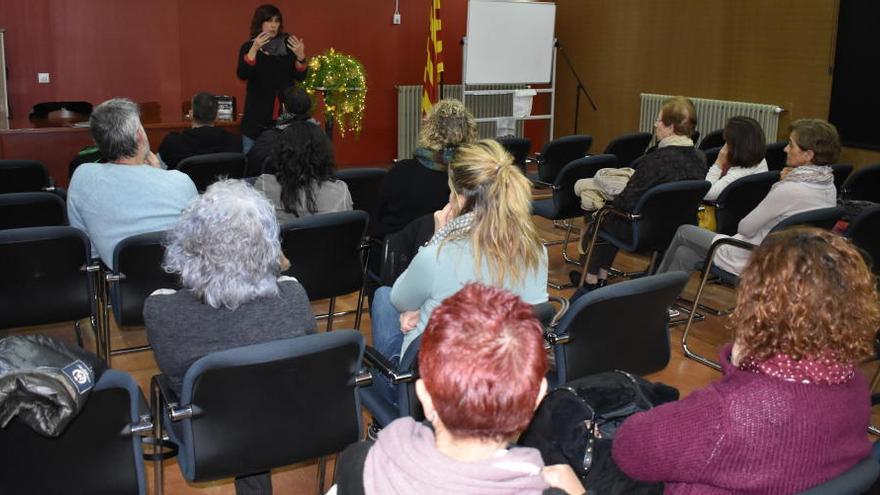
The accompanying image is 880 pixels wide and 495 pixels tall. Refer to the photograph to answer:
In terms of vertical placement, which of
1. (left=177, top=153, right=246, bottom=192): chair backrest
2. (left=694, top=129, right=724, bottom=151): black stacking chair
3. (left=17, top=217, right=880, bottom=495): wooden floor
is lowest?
(left=17, top=217, right=880, bottom=495): wooden floor

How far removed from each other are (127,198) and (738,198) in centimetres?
315

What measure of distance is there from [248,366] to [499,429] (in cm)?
100

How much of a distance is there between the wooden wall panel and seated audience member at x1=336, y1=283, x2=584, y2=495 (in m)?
6.96

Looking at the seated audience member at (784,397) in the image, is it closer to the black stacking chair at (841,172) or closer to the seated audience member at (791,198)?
the seated audience member at (791,198)

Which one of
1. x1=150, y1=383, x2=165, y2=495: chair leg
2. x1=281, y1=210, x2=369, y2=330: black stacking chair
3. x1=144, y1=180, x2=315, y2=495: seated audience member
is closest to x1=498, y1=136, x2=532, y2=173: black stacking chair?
x1=281, y1=210, x2=369, y2=330: black stacking chair

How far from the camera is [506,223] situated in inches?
102

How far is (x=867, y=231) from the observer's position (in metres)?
3.82

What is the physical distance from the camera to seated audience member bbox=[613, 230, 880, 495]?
1.69 meters

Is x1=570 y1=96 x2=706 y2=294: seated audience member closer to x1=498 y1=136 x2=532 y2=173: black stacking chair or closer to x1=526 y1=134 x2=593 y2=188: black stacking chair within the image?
x1=526 y1=134 x2=593 y2=188: black stacking chair

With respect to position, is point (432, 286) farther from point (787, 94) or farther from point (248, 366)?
point (787, 94)

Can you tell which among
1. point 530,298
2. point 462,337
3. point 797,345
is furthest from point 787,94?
point 462,337

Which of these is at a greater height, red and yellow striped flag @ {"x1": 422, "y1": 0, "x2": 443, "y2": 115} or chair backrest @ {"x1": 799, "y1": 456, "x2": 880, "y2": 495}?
red and yellow striped flag @ {"x1": 422, "y1": 0, "x2": 443, "y2": 115}

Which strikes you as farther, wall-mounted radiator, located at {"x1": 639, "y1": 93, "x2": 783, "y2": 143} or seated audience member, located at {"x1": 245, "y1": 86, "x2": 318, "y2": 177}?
wall-mounted radiator, located at {"x1": 639, "y1": 93, "x2": 783, "y2": 143}

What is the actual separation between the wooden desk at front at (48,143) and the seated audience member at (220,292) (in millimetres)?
4855
